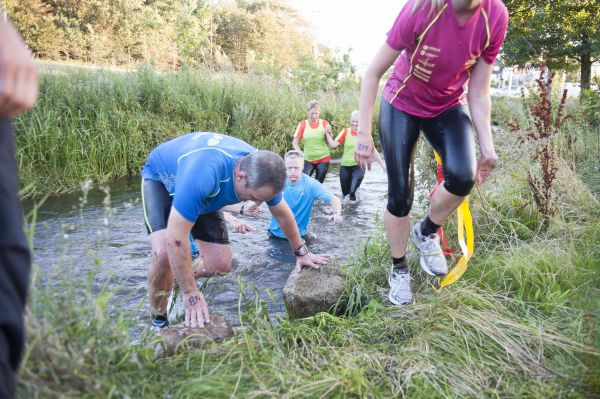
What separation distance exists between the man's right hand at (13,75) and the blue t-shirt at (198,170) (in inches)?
67.4

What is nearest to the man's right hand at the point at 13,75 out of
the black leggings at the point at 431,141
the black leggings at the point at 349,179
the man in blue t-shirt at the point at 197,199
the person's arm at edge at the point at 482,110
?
the man in blue t-shirt at the point at 197,199

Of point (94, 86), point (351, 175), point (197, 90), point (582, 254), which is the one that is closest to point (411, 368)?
point (582, 254)

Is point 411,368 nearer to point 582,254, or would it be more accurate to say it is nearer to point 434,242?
point 434,242

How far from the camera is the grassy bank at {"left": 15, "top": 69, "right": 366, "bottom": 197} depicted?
7938 millimetres

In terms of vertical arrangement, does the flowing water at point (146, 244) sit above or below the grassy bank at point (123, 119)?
below

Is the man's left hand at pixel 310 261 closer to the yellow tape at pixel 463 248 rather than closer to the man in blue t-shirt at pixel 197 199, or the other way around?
the man in blue t-shirt at pixel 197 199

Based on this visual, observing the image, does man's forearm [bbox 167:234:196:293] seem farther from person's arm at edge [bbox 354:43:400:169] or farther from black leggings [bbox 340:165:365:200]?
black leggings [bbox 340:165:365:200]

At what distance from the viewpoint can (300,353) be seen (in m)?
2.67

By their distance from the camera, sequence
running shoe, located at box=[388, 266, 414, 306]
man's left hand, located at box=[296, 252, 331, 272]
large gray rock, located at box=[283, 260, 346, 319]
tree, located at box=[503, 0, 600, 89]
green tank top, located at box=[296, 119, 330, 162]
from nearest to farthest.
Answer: running shoe, located at box=[388, 266, 414, 306], large gray rock, located at box=[283, 260, 346, 319], man's left hand, located at box=[296, 252, 331, 272], green tank top, located at box=[296, 119, 330, 162], tree, located at box=[503, 0, 600, 89]

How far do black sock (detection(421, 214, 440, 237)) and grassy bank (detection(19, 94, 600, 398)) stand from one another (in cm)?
44

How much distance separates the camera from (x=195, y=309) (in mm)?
3037

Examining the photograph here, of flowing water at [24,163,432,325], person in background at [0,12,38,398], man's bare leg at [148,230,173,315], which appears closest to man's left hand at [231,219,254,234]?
flowing water at [24,163,432,325]

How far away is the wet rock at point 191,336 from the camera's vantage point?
8.19ft

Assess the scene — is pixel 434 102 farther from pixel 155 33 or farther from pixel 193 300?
pixel 155 33
